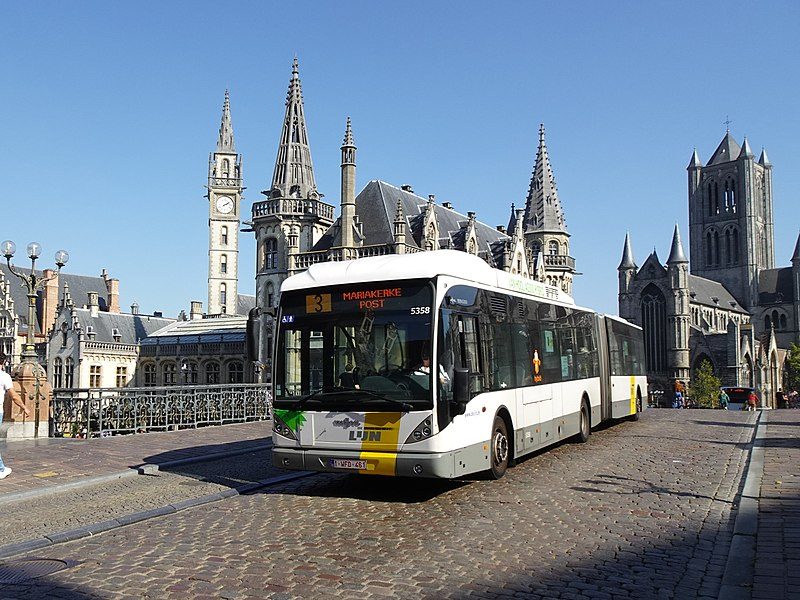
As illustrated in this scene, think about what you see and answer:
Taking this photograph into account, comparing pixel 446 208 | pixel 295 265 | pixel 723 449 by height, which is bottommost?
pixel 723 449

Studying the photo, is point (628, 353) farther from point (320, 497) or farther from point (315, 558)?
point (315, 558)

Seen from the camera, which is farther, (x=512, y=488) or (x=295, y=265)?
(x=295, y=265)

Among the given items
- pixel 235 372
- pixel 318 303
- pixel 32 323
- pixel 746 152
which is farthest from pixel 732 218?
pixel 318 303

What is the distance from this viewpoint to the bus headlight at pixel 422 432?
8680mm

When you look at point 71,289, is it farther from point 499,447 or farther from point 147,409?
point 499,447

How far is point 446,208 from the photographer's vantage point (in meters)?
59.2

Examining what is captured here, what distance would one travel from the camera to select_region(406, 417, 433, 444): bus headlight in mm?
8680

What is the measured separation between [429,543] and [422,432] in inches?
73.8

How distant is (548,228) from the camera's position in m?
68.2

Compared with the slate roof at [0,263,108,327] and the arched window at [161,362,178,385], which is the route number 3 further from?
the slate roof at [0,263,108,327]

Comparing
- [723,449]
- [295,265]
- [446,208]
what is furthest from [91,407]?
[446,208]

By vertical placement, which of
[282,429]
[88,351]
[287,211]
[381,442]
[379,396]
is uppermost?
[287,211]

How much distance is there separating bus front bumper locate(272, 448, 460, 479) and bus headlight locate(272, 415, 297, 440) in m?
0.18

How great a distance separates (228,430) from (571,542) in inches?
563
